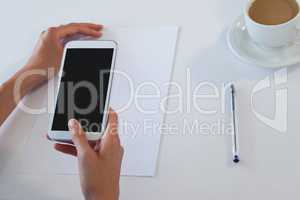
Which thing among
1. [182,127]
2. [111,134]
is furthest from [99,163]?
[182,127]

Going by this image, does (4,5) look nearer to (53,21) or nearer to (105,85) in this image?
(53,21)

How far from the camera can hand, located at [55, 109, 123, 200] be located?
1.83 feet

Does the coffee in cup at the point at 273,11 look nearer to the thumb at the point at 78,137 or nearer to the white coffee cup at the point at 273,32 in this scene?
the white coffee cup at the point at 273,32

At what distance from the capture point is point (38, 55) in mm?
756

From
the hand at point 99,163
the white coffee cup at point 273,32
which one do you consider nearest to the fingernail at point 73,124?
the hand at point 99,163

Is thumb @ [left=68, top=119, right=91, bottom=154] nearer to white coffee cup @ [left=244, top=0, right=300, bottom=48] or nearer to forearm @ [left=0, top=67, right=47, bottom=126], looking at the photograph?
forearm @ [left=0, top=67, right=47, bottom=126]

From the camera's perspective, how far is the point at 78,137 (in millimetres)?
562

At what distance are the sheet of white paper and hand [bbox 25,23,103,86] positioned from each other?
0.05 metres

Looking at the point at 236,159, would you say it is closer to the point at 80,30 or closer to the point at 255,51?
the point at 255,51

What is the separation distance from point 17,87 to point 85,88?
0.50 ft

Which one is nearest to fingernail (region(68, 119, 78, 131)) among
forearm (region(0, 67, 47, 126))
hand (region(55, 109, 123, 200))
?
A: hand (region(55, 109, 123, 200))

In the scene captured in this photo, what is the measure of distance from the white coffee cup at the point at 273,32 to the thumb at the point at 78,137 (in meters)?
0.30

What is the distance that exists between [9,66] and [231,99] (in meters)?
0.42

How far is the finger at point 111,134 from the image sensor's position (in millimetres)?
577
